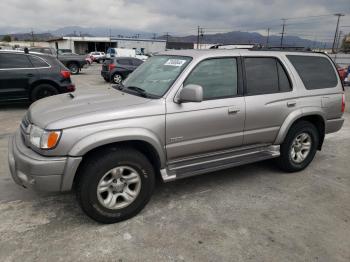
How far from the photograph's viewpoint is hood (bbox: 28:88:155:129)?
2.86 m

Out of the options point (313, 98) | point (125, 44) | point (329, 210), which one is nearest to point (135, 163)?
point (329, 210)

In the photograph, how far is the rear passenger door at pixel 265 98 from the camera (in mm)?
3871

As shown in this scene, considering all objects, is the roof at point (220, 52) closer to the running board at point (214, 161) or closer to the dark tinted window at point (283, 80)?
the dark tinted window at point (283, 80)

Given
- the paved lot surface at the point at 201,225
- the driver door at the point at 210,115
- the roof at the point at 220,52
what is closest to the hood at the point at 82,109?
the driver door at the point at 210,115

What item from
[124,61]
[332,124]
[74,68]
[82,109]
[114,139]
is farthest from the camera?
[74,68]

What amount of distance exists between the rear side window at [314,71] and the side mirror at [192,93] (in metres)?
1.95

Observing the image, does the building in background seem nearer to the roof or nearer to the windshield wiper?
the roof

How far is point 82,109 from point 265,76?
7.92ft

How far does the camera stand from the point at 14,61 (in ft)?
26.4

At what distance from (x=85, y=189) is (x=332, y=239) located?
246 cm

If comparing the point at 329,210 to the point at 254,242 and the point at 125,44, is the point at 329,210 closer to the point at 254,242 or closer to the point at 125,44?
the point at 254,242

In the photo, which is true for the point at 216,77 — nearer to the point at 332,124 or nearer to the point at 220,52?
the point at 220,52

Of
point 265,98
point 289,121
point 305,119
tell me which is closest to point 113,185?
point 265,98

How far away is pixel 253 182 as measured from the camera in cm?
424
